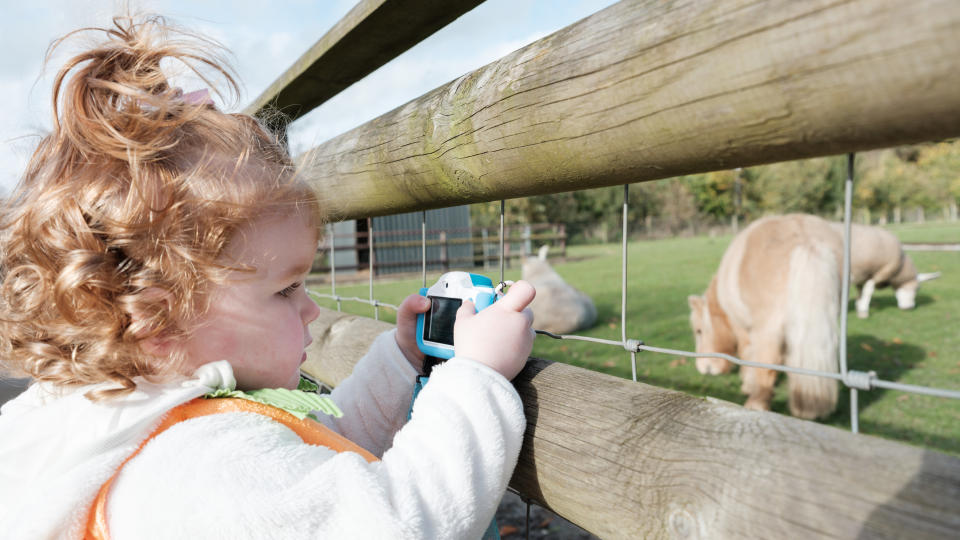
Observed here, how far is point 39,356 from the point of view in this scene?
0.85 m

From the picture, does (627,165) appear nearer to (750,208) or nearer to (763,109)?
(763,109)

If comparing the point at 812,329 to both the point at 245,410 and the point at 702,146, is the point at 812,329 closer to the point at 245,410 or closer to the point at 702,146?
the point at 702,146

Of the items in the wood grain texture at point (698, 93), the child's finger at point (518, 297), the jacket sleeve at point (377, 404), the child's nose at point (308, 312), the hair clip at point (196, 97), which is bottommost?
the jacket sleeve at point (377, 404)

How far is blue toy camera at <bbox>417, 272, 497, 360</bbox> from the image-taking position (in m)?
0.95

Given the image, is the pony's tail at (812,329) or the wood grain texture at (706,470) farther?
the pony's tail at (812,329)

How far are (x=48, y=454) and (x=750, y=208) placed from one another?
4652 cm

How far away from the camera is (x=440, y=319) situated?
1021 mm

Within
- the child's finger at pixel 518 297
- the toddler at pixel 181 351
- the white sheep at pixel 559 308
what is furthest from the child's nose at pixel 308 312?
the white sheep at pixel 559 308

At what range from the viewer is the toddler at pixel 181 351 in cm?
69

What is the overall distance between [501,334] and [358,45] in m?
0.86

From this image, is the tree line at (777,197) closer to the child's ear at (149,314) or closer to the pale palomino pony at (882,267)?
the pale palomino pony at (882,267)

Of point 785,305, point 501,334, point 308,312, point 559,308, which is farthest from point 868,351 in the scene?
point 308,312

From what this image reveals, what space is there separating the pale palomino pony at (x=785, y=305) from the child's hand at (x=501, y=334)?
382 centimetres

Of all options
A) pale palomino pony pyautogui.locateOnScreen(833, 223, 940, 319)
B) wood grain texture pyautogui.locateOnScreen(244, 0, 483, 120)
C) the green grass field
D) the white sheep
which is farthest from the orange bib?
pale palomino pony pyautogui.locateOnScreen(833, 223, 940, 319)
